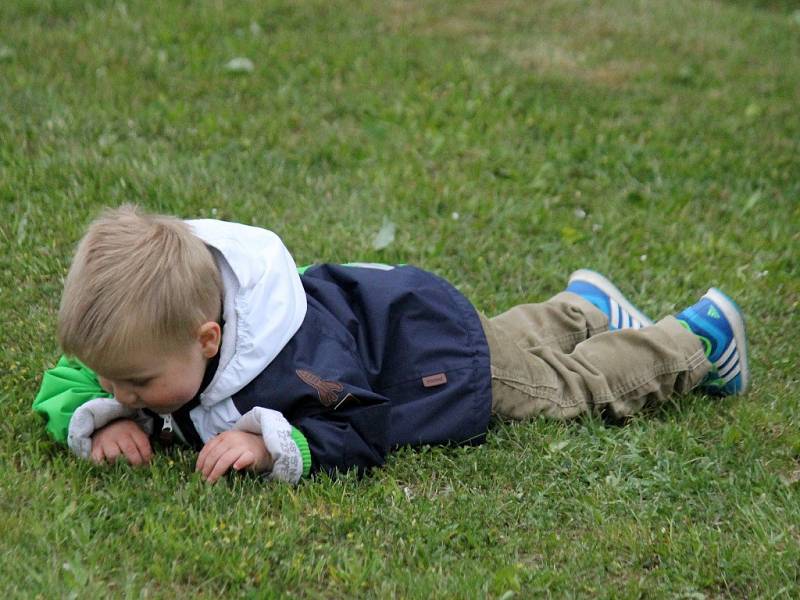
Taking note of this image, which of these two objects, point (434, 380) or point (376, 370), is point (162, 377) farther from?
point (434, 380)

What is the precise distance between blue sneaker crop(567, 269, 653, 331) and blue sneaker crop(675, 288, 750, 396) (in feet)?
0.91

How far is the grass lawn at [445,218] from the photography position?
2.92 meters

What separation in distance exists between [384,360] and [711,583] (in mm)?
1174

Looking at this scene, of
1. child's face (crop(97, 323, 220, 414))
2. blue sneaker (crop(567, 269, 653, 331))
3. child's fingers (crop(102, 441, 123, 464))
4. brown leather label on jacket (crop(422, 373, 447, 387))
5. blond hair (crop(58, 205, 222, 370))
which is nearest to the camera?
blond hair (crop(58, 205, 222, 370))

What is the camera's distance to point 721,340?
12.7 ft

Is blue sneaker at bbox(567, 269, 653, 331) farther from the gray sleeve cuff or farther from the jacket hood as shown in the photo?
the gray sleeve cuff

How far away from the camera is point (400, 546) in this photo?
2.99 meters

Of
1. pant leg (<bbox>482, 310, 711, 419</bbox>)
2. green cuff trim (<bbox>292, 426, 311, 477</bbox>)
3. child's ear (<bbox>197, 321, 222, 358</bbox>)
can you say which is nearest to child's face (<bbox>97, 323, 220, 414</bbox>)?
child's ear (<bbox>197, 321, 222, 358</bbox>)

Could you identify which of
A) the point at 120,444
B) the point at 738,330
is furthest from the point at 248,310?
the point at 738,330

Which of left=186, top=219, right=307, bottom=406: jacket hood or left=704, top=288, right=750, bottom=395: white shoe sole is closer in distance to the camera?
left=186, top=219, right=307, bottom=406: jacket hood

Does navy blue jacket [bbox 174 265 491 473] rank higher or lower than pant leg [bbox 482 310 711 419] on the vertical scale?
higher

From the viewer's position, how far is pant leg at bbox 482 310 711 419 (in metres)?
3.62

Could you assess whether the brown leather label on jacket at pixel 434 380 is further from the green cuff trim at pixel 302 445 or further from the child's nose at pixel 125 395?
the child's nose at pixel 125 395

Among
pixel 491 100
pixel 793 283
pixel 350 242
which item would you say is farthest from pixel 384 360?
pixel 491 100
